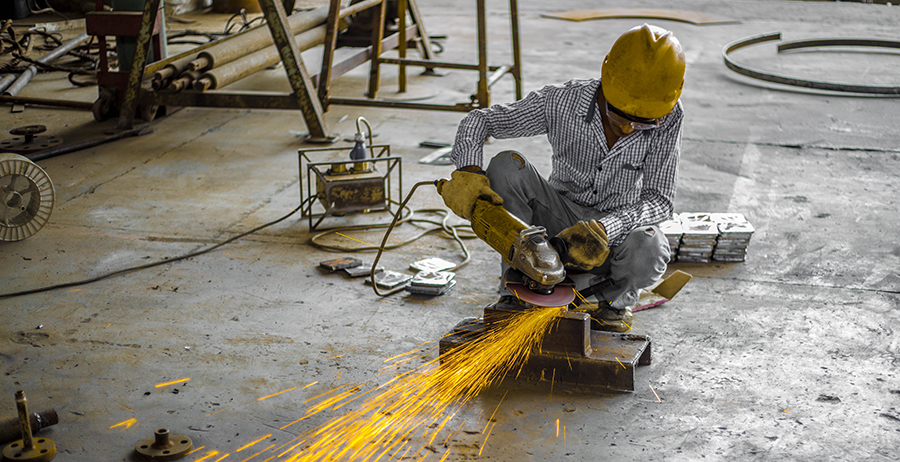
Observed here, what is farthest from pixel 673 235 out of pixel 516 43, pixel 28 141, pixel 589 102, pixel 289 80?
pixel 28 141

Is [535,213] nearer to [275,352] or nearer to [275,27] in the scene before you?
[275,352]

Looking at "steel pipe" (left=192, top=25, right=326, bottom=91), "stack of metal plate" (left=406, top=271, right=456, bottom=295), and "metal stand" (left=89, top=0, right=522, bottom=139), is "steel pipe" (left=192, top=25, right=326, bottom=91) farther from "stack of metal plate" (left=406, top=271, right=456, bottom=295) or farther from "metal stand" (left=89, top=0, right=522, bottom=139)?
"stack of metal plate" (left=406, top=271, right=456, bottom=295)

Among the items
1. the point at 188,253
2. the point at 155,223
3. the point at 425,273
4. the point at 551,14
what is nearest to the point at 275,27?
the point at 155,223

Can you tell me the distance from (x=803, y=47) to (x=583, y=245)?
8.92 meters

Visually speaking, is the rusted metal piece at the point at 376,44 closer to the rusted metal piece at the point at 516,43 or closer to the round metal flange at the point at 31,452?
the rusted metal piece at the point at 516,43

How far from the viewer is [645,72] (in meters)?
2.53

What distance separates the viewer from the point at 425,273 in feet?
11.6

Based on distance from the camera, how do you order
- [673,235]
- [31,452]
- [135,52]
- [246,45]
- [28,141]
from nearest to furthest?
[31,452]
[673,235]
[28,141]
[135,52]
[246,45]

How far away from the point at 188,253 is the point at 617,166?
213 centimetres

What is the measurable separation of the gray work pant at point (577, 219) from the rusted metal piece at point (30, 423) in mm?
1718

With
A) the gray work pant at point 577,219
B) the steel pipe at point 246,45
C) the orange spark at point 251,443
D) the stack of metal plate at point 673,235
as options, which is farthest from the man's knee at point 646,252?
the steel pipe at point 246,45

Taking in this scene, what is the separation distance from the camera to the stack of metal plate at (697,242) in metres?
3.74

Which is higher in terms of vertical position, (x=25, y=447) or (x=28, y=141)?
(x=28, y=141)

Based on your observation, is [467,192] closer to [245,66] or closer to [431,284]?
[431,284]
